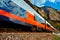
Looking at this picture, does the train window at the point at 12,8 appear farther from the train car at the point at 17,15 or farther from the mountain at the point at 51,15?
the mountain at the point at 51,15

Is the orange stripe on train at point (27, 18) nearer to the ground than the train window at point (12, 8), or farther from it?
nearer to the ground

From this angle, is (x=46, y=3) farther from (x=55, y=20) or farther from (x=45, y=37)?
(x=45, y=37)

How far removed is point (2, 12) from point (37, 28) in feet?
7.94

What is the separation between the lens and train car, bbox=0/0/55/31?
9.57 m

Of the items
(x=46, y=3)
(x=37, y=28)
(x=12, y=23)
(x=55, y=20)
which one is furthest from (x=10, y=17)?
Result: (x=55, y=20)

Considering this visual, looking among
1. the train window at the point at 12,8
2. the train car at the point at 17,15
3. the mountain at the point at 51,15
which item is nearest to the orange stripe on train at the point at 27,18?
the train car at the point at 17,15

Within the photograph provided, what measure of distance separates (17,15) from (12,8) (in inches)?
16.3

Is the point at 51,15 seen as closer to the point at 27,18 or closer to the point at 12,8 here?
the point at 27,18

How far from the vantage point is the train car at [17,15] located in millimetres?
9573

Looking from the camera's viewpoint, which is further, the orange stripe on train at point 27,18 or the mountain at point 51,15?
the mountain at point 51,15

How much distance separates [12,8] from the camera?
1013cm

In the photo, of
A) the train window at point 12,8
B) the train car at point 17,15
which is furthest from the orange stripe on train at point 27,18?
the train window at point 12,8

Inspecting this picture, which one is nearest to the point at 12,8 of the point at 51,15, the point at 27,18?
the point at 27,18

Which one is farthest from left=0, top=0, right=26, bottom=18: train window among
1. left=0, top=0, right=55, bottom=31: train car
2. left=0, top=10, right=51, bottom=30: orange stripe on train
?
left=0, top=10, right=51, bottom=30: orange stripe on train
